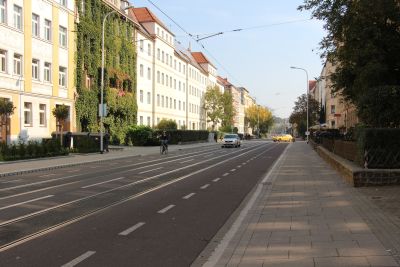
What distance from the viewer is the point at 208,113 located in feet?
337

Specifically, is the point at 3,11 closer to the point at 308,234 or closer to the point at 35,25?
the point at 35,25

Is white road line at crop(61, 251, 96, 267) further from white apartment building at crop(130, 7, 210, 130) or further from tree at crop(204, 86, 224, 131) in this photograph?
tree at crop(204, 86, 224, 131)

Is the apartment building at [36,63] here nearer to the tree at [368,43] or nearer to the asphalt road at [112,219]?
the asphalt road at [112,219]

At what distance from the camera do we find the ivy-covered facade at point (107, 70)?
44094 mm

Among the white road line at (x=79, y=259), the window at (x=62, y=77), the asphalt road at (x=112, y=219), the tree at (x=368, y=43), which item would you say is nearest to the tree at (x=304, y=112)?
the window at (x=62, y=77)

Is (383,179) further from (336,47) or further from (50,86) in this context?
(50,86)

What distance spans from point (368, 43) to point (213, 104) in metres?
83.4

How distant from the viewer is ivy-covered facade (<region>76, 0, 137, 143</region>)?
145ft

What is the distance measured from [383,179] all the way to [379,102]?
475 centimetres

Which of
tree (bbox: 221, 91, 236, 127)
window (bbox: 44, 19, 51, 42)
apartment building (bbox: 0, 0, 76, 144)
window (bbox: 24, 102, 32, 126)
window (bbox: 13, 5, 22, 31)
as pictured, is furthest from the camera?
tree (bbox: 221, 91, 236, 127)

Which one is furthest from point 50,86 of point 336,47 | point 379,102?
point 379,102

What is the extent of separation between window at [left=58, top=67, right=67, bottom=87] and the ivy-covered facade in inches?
66.4

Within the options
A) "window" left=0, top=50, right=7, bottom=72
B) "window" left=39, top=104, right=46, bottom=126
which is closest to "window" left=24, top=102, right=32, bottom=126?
"window" left=39, top=104, right=46, bottom=126

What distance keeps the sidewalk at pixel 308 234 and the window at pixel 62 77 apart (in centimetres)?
3157
